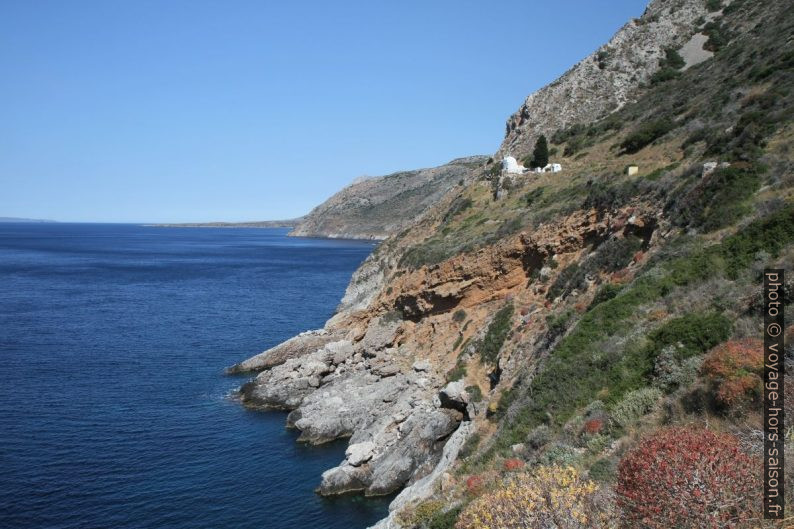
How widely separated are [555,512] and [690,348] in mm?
8475

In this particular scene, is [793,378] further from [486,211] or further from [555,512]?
[486,211]

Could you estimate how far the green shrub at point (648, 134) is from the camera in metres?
38.5

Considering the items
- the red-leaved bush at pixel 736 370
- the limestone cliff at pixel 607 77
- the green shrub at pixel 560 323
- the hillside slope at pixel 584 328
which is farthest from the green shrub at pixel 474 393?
the limestone cliff at pixel 607 77

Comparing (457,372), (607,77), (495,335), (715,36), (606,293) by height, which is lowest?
(457,372)

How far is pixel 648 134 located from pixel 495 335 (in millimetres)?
20889

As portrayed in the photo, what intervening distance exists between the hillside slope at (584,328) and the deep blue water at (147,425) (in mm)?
2993

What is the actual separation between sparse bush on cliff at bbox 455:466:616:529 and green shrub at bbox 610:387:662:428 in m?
5.18

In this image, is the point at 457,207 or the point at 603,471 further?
the point at 457,207

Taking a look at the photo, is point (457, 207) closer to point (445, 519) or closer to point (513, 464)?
point (513, 464)

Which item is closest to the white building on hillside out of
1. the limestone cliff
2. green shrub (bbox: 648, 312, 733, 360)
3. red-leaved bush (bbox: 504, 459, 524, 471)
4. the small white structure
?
the small white structure

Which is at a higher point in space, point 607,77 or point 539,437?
point 607,77

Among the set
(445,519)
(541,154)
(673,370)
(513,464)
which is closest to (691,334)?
(673,370)

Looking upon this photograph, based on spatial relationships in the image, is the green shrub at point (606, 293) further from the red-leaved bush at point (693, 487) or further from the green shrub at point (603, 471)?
the red-leaved bush at point (693, 487)

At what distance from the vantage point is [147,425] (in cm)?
3153
